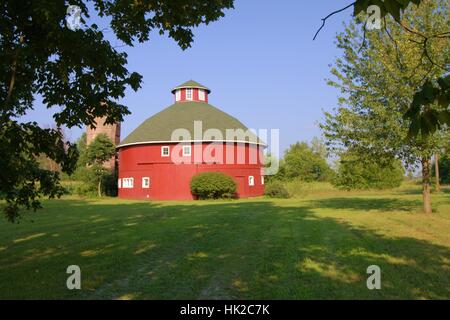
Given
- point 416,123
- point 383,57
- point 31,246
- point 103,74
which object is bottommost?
point 31,246

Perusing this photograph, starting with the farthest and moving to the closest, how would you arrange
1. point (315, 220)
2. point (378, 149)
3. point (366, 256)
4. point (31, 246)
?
point (378, 149), point (315, 220), point (31, 246), point (366, 256)

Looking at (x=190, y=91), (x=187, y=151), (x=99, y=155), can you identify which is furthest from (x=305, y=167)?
(x=99, y=155)

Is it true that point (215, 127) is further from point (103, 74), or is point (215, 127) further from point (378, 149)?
point (103, 74)

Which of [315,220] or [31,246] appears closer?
[31,246]

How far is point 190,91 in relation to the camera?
4600 cm

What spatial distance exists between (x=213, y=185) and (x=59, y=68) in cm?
2760

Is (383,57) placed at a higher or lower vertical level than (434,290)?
higher

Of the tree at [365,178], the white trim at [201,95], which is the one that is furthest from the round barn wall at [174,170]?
the tree at [365,178]

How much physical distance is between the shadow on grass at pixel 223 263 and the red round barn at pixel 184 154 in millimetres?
22541

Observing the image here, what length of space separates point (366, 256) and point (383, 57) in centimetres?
1161

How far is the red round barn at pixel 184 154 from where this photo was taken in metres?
37.2

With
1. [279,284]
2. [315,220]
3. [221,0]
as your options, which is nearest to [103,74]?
[221,0]

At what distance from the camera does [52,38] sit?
21.4ft

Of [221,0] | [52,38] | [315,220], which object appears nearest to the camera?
[52,38]
